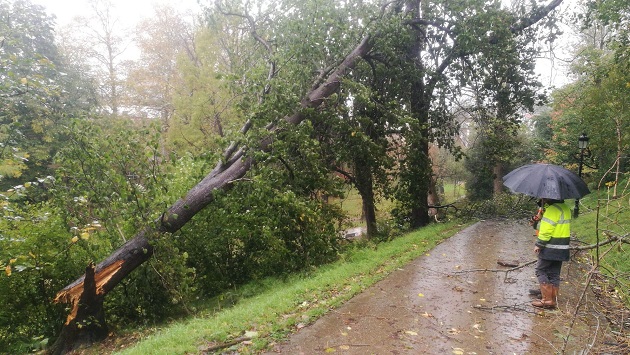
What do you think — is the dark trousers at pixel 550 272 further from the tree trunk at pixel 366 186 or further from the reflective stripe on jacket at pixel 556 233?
the tree trunk at pixel 366 186

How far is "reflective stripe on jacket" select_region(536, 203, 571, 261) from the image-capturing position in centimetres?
485

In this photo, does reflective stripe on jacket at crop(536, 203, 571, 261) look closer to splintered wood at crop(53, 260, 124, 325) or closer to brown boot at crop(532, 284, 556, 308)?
brown boot at crop(532, 284, 556, 308)

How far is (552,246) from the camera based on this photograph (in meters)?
4.87

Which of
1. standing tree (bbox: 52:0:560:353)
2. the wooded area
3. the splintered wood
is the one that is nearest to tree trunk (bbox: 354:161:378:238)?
the wooded area

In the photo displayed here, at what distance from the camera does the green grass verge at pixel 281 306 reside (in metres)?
4.21

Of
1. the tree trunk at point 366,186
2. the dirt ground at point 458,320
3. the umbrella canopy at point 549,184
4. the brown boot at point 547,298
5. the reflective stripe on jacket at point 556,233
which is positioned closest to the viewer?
the dirt ground at point 458,320

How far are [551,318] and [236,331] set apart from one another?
384cm

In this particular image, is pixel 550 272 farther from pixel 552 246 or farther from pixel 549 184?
pixel 549 184

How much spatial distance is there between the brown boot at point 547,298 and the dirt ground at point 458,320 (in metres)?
0.13

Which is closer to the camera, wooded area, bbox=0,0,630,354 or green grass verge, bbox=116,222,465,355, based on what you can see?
green grass verge, bbox=116,222,465,355

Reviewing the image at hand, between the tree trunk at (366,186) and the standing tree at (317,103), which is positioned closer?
the standing tree at (317,103)

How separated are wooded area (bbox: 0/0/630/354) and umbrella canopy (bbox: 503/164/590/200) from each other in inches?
18.4

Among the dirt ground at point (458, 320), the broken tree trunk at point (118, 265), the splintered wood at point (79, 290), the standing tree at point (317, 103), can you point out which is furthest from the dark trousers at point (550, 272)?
the splintered wood at point (79, 290)

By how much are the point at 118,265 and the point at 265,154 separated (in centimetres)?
305
